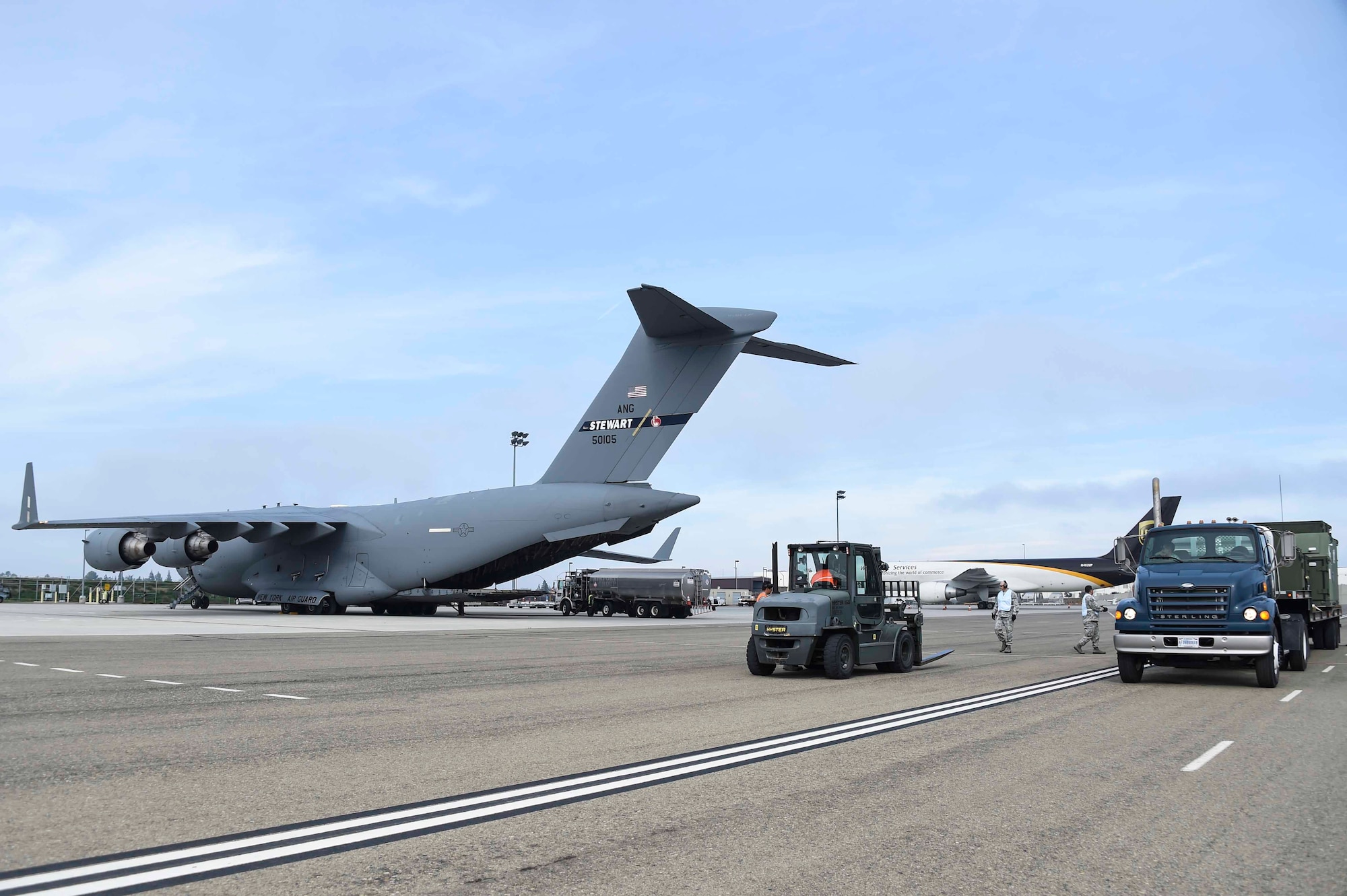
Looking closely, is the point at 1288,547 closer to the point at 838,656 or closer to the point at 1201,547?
the point at 1201,547

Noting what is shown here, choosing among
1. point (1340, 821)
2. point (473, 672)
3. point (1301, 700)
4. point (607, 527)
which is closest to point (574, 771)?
point (1340, 821)

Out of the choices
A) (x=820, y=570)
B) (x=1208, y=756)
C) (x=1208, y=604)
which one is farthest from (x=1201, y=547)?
(x=1208, y=756)

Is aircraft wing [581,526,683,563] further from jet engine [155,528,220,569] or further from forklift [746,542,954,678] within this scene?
forklift [746,542,954,678]

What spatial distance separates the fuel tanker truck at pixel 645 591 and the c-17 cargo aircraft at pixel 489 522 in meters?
5.81

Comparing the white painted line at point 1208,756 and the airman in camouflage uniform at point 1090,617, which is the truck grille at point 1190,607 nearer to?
the white painted line at point 1208,756

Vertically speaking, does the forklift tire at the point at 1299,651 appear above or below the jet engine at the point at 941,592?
above

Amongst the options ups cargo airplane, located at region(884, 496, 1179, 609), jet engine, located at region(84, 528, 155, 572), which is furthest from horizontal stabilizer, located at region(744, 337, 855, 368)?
ups cargo airplane, located at region(884, 496, 1179, 609)

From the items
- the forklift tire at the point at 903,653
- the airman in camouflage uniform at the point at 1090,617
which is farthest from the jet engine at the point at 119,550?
the airman in camouflage uniform at the point at 1090,617

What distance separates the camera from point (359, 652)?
21.4 m

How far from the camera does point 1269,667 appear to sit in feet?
49.6

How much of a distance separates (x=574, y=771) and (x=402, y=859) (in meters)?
2.69

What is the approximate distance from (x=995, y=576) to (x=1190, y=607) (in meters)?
72.6

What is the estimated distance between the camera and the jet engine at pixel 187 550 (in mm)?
42281

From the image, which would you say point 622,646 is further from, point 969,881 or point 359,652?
point 969,881
